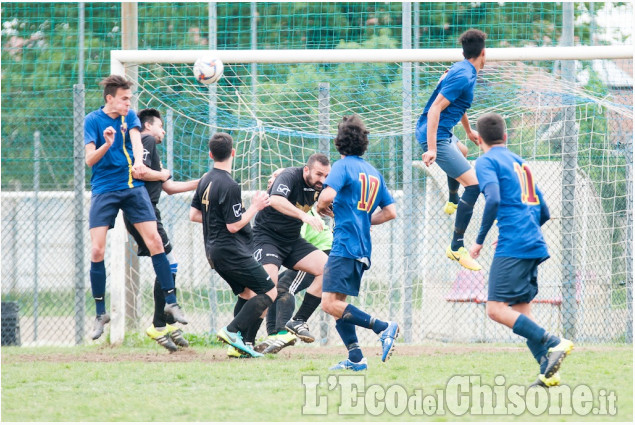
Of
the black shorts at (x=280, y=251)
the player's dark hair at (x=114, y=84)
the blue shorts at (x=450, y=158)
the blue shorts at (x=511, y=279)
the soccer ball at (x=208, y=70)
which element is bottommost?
the black shorts at (x=280, y=251)

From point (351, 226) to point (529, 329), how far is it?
1638mm

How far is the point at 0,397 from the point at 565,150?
6.99 meters

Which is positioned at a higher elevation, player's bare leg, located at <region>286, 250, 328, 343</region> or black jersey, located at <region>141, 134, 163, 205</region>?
black jersey, located at <region>141, 134, 163, 205</region>

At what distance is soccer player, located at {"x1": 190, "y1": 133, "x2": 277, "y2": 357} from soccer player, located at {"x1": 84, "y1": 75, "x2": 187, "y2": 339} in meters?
0.62

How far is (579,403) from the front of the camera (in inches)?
219

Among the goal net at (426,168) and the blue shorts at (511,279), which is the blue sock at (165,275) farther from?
the blue shorts at (511,279)

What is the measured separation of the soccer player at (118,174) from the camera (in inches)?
324

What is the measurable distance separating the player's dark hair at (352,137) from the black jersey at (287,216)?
143 centimetres

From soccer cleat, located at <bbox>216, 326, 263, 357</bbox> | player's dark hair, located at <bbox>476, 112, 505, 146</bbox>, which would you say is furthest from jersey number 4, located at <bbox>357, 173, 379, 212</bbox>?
soccer cleat, located at <bbox>216, 326, 263, 357</bbox>

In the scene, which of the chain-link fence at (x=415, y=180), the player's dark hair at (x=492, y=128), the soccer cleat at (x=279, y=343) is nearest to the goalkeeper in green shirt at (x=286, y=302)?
the soccer cleat at (x=279, y=343)

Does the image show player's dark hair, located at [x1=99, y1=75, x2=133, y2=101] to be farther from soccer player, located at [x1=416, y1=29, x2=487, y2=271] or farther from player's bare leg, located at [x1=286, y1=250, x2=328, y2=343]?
soccer player, located at [x1=416, y1=29, x2=487, y2=271]

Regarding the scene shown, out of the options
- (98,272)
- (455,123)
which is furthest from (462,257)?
(98,272)

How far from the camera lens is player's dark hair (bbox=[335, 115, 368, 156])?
23.1ft

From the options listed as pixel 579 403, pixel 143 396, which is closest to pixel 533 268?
pixel 579 403
